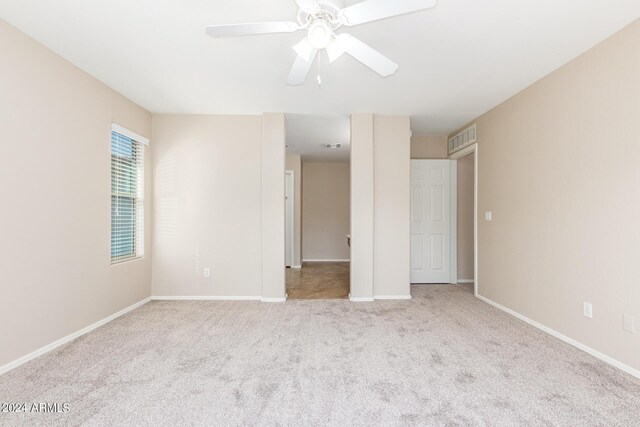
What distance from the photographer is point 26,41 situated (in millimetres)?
2352

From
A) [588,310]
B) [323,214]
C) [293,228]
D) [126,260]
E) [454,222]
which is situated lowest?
[588,310]

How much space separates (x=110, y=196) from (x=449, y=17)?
3.50m

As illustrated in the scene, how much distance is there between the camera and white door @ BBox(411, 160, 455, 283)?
498 centimetres

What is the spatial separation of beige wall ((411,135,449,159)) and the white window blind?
3.97 m

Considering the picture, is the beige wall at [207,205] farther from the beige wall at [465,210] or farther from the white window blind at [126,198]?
the beige wall at [465,210]

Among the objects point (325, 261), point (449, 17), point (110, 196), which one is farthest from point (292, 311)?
point (325, 261)

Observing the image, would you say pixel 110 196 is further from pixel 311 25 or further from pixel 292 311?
pixel 311 25

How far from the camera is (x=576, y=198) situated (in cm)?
265

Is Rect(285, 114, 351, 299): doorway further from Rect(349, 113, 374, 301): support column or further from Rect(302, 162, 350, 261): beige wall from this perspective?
Rect(349, 113, 374, 301): support column

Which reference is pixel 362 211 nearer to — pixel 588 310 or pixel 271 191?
pixel 271 191

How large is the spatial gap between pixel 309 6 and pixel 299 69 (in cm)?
50

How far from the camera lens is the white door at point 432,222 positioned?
4980 mm

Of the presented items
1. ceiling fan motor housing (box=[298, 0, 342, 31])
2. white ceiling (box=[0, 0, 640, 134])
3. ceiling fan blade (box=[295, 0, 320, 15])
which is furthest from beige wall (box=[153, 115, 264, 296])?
ceiling fan blade (box=[295, 0, 320, 15])

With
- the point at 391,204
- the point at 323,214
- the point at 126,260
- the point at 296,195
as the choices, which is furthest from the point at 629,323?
the point at 323,214
